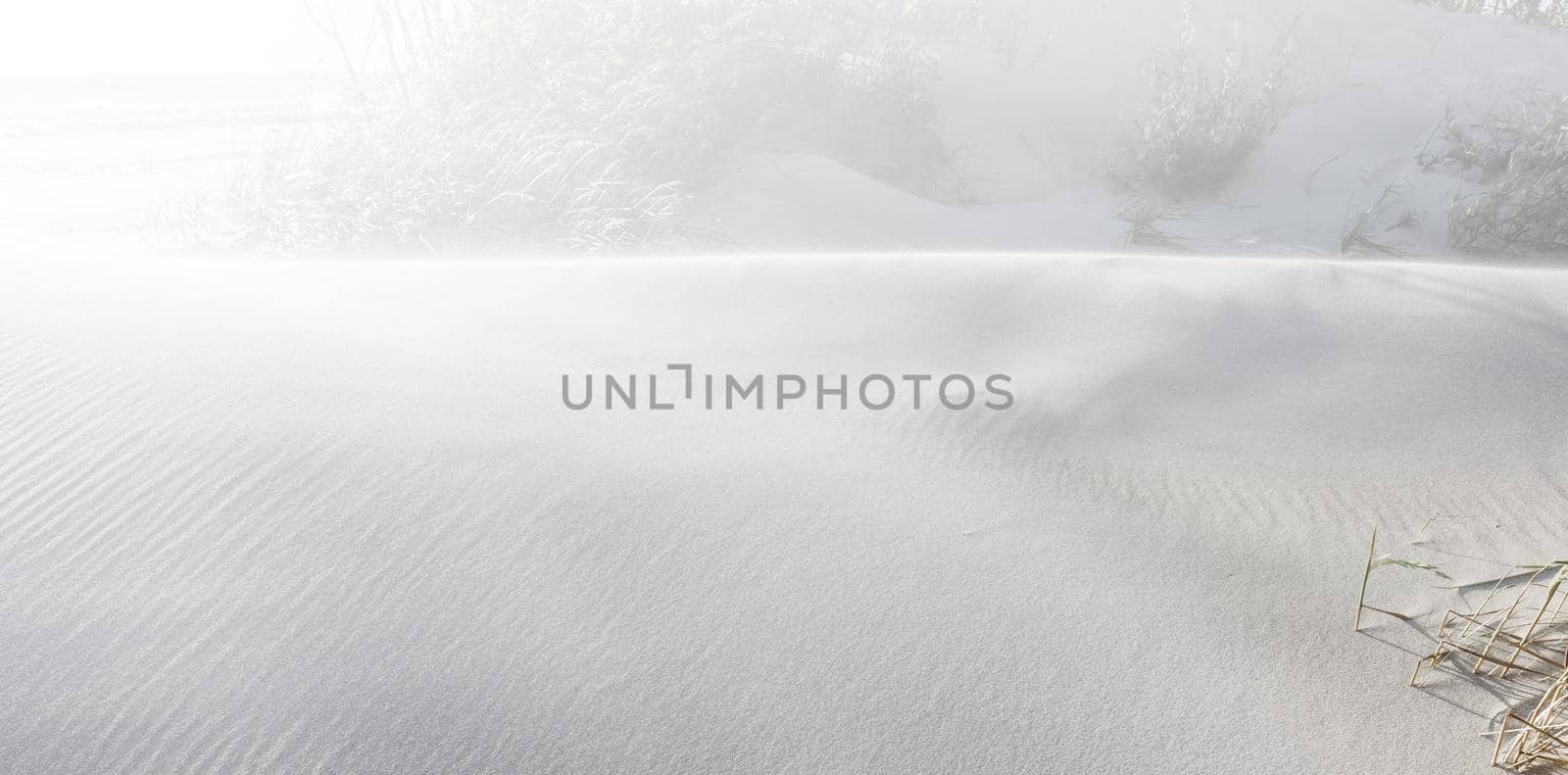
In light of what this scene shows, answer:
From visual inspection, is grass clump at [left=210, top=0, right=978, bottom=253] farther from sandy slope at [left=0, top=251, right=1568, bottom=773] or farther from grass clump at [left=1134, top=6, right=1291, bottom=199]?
sandy slope at [left=0, top=251, right=1568, bottom=773]

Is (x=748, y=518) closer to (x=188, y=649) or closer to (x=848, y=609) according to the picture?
(x=848, y=609)

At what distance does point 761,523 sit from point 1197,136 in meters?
5.88

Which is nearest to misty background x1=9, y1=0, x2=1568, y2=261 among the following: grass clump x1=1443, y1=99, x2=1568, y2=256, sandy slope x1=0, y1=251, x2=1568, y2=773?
grass clump x1=1443, y1=99, x2=1568, y2=256

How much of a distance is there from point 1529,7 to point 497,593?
12120 mm

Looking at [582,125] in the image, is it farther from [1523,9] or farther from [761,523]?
[1523,9]

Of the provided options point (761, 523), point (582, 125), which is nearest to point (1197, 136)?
point (582, 125)

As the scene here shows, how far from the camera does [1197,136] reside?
6.86 metres

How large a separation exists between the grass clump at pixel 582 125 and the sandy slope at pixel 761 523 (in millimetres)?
1823

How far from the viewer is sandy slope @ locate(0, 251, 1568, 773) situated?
174cm

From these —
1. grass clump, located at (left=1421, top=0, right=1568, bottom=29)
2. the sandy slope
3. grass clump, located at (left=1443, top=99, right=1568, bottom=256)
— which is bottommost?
the sandy slope

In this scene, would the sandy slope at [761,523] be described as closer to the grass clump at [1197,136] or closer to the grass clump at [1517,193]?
the grass clump at [1517,193]

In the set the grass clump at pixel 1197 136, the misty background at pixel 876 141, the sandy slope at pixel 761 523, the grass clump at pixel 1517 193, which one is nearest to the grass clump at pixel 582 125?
the misty background at pixel 876 141

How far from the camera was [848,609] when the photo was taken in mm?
2014

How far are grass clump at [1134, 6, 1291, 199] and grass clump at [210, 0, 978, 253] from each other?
1.47 metres
